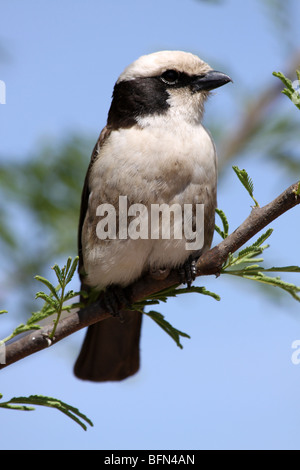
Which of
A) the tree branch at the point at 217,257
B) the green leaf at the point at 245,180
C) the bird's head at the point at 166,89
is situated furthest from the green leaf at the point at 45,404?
the bird's head at the point at 166,89

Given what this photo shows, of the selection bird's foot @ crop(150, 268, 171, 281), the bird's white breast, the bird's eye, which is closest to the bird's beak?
the bird's eye

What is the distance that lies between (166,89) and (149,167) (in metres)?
0.60

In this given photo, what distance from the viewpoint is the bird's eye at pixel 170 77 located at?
365 centimetres

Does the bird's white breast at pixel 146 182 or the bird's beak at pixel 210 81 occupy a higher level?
the bird's beak at pixel 210 81

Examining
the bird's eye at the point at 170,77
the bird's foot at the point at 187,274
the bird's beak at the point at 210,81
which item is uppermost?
the bird's eye at the point at 170,77

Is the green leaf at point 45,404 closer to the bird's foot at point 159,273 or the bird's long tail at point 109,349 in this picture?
the bird's foot at point 159,273

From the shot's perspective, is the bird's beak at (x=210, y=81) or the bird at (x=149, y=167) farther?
the bird's beak at (x=210, y=81)

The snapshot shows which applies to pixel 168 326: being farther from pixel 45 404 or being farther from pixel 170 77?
pixel 170 77

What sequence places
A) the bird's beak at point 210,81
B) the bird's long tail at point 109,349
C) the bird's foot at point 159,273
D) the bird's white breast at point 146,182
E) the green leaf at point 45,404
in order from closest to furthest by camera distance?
the green leaf at point 45,404 < the bird's foot at point 159,273 < the bird's white breast at point 146,182 < the bird's beak at point 210,81 < the bird's long tail at point 109,349

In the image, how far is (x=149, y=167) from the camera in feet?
10.8

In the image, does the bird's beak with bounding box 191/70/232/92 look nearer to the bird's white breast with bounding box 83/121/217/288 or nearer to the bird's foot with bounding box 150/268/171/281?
the bird's white breast with bounding box 83/121/217/288

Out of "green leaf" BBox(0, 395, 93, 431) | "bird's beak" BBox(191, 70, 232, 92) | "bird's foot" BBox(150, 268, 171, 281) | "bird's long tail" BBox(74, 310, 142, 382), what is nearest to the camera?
"green leaf" BBox(0, 395, 93, 431)

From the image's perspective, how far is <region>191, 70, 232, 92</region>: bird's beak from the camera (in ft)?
11.7

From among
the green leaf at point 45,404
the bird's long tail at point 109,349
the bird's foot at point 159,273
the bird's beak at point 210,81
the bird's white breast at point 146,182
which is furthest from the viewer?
the bird's long tail at point 109,349
